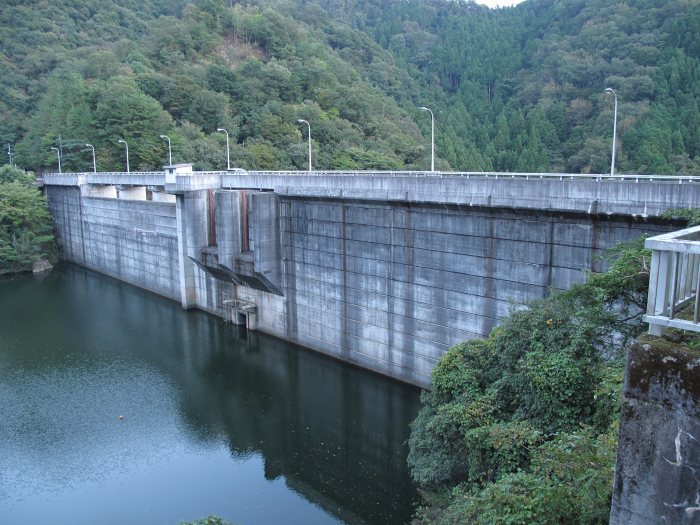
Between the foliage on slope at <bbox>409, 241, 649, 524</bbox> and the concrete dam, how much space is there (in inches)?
151

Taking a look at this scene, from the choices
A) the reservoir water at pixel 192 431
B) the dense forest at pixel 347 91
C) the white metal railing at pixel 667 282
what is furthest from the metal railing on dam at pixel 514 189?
the dense forest at pixel 347 91

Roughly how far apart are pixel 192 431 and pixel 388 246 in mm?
9181

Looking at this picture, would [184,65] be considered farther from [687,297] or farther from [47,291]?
[687,297]

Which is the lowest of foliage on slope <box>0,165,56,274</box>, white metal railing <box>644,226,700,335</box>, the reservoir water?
the reservoir water

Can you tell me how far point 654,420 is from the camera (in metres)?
5.07

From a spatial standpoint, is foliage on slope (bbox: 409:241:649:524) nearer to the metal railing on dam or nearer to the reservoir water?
the metal railing on dam

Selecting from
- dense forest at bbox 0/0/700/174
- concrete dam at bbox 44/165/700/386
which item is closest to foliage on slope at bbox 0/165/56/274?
dense forest at bbox 0/0/700/174

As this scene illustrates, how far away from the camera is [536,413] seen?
1018cm

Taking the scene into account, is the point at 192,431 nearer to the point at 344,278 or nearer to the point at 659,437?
the point at 344,278

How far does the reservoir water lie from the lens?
15.3 metres

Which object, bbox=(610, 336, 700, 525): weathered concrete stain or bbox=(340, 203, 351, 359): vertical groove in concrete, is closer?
bbox=(610, 336, 700, 525): weathered concrete stain

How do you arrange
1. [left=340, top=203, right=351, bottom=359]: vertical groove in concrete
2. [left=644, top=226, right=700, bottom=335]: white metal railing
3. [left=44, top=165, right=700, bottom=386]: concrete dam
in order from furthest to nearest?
1. [left=340, top=203, right=351, bottom=359]: vertical groove in concrete
2. [left=44, top=165, right=700, bottom=386]: concrete dam
3. [left=644, top=226, right=700, bottom=335]: white metal railing

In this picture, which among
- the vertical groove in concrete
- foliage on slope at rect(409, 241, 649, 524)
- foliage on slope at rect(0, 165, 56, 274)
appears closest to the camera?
foliage on slope at rect(409, 241, 649, 524)

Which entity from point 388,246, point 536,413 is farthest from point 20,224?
point 536,413
